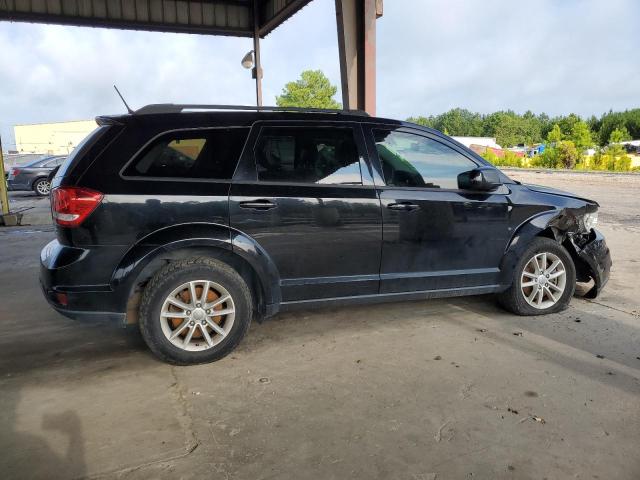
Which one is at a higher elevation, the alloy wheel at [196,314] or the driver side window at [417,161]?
the driver side window at [417,161]

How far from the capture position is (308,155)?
11.9 ft

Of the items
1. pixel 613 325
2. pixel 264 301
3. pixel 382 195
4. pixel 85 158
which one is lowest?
pixel 613 325

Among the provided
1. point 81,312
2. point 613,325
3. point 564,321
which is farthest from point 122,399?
point 613,325

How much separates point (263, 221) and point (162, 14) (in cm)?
1018

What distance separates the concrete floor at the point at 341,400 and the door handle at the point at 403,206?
1.05 metres

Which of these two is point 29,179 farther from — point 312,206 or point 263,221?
point 312,206

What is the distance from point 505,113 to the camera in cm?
11506

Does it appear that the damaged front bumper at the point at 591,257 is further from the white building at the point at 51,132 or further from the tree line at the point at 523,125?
the white building at the point at 51,132

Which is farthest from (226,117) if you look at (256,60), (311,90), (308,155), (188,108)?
(311,90)

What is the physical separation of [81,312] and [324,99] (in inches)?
2109

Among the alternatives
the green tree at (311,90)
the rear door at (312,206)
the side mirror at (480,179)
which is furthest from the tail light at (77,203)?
the green tree at (311,90)

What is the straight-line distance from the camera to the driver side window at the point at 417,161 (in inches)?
152

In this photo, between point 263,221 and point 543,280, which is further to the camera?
point 543,280

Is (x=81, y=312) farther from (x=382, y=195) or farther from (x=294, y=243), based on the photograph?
(x=382, y=195)
